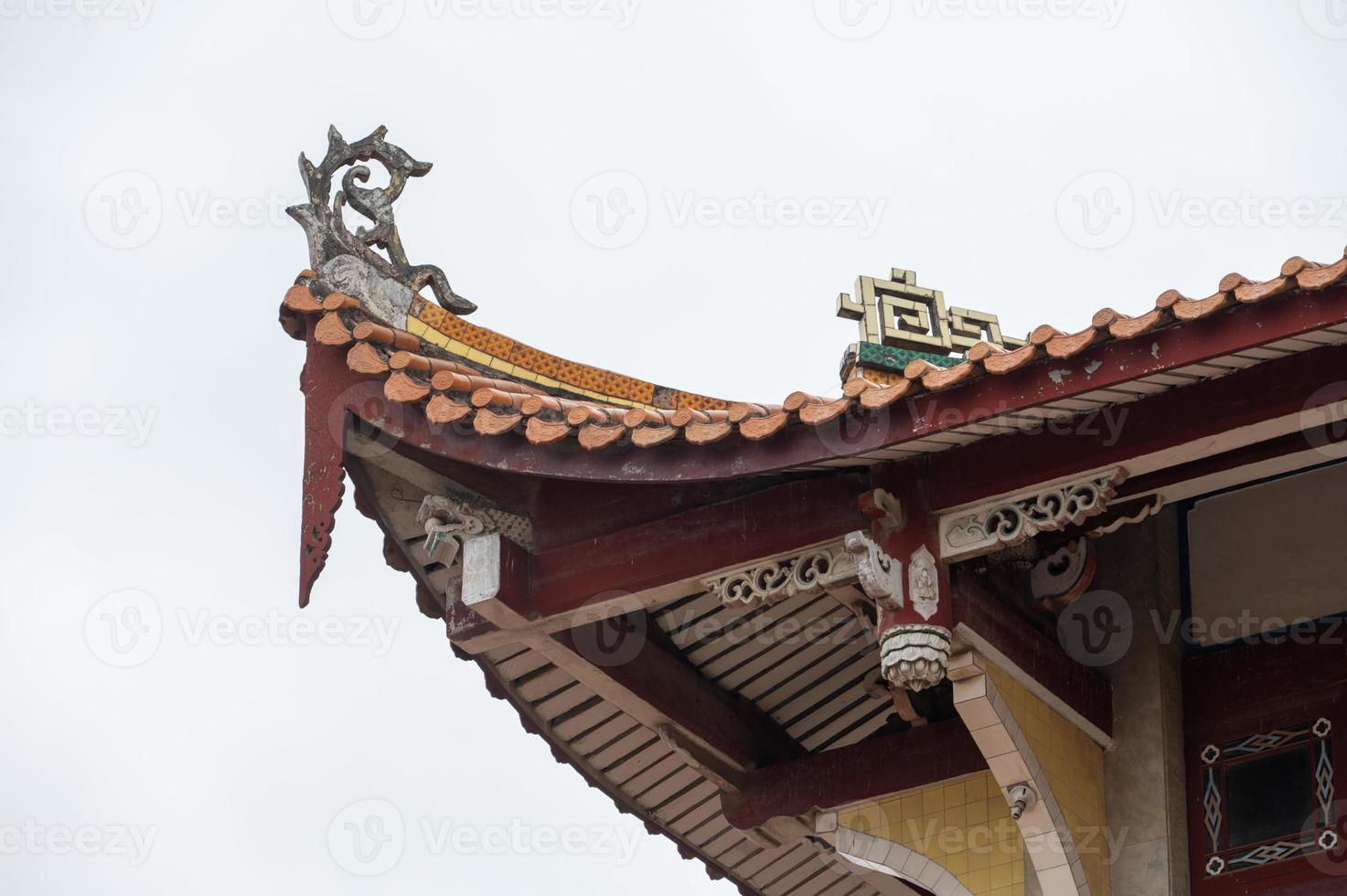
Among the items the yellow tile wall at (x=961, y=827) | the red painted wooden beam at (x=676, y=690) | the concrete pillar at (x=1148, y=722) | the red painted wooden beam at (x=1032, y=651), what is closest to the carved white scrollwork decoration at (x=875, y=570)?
the red painted wooden beam at (x=1032, y=651)

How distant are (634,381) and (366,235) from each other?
4.79 ft

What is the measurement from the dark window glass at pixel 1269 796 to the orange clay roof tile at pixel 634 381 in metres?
2.35

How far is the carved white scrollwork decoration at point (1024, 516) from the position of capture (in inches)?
337

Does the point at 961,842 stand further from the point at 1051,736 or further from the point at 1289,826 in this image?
the point at 1289,826

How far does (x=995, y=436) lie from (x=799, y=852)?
3859 mm

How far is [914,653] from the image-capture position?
8766mm

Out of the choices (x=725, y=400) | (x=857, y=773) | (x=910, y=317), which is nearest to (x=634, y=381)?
(x=725, y=400)

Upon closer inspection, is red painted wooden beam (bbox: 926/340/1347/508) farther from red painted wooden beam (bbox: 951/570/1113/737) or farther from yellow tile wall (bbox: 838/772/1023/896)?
yellow tile wall (bbox: 838/772/1023/896)

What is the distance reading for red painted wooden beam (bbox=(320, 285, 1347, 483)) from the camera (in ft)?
25.7

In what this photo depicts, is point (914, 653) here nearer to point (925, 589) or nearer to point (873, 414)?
point (925, 589)

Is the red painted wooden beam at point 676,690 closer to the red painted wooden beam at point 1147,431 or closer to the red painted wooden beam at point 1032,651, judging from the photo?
the red painted wooden beam at point 1032,651

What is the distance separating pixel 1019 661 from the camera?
9320 millimetres

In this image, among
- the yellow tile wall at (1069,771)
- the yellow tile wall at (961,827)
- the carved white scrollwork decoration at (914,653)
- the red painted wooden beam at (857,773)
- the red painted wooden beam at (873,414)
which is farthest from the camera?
the red painted wooden beam at (857,773)

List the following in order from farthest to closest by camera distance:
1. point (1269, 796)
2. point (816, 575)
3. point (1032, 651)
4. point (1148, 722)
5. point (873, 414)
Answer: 1. point (1148, 722)
2. point (1269, 796)
3. point (1032, 651)
4. point (816, 575)
5. point (873, 414)
